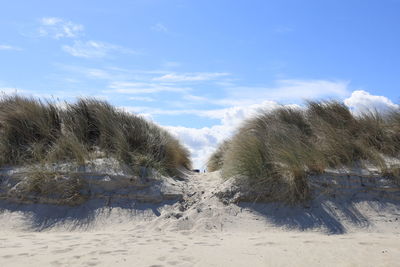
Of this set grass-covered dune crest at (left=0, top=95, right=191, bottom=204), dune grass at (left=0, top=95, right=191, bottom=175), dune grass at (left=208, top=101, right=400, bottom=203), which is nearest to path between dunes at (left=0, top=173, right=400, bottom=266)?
dune grass at (left=208, top=101, right=400, bottom=203)

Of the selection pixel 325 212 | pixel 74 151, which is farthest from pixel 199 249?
pixel 74 151

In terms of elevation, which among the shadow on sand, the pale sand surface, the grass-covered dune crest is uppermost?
the grass-covered dune crest

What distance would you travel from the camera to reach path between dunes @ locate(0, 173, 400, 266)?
4941 mm

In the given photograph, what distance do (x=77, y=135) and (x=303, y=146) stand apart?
4862 millimetres

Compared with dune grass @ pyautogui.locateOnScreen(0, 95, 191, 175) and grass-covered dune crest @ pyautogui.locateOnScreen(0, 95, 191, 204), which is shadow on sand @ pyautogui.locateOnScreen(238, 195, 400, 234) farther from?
dune grass @ pyautogui.locateOnScreen(0, 95, 191, 175)

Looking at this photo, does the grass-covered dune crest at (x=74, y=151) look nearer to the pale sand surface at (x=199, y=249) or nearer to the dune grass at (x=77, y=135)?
the dune grass at (x=77, y=135)

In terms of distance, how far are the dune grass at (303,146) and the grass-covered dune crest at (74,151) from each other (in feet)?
5.72

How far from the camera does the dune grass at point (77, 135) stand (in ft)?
28.0

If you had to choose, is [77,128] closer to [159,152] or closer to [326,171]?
[159,152]

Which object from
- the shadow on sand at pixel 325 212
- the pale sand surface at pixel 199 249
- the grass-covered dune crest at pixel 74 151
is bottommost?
the pale sand surface at pixel 199 249

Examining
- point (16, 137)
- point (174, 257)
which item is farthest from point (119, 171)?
point (174, 257)

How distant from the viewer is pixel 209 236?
6.37m

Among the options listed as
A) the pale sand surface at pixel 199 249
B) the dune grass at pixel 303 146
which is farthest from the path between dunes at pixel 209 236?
the dune grass at pixel 303 146

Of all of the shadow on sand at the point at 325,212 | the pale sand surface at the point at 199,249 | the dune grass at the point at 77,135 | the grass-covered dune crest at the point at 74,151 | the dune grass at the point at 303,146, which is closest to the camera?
the pale sand surface at the point at 199,249
